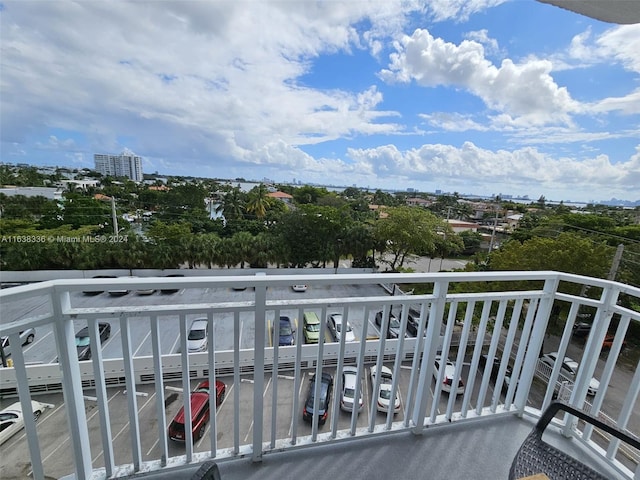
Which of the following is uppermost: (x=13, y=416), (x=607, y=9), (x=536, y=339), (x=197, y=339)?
(x=607, y=9)

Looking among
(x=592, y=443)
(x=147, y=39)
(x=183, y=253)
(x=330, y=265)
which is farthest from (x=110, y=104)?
(x=592, y=443)

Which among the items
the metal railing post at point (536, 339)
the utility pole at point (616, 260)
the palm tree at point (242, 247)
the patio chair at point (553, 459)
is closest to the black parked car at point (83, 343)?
the patio chair at point (553, 459)

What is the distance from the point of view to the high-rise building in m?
27.7

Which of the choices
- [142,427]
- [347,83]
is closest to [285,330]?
[142,427]

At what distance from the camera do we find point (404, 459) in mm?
1312

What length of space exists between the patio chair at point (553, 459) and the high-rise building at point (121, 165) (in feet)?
111

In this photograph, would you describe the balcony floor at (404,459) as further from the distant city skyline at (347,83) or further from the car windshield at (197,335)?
the car windshield at (197,335)

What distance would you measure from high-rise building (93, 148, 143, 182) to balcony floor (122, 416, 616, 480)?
109 ft

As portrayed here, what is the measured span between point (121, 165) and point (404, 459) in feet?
119

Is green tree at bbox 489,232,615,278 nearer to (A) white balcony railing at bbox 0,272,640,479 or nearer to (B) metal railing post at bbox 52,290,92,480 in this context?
(A) white balcony railing at bbox 0,272,640,479

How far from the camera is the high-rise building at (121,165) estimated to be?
1089 inches

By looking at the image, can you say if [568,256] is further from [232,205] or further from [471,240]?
[232,205]

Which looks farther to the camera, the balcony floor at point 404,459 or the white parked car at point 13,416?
the balcony floor at point 404,459

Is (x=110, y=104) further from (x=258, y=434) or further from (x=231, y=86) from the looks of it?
(x=258, y=434)
